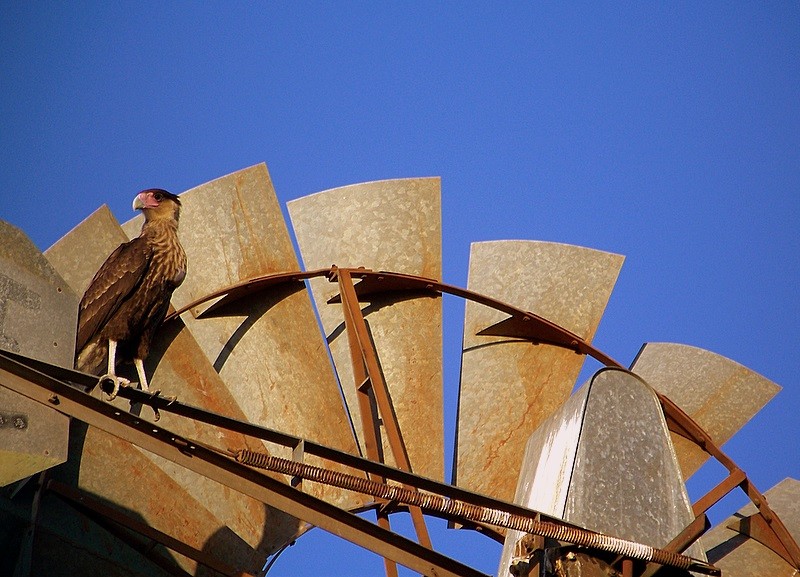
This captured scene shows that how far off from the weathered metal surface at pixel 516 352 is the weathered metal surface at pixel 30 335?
4.21 m

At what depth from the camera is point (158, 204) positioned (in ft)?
29.6

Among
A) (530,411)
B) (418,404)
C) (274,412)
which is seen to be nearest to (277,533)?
(274,412)

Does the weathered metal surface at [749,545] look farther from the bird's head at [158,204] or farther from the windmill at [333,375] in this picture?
the bird's head at [158,204]

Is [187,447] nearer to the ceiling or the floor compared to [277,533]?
nearer to the floor

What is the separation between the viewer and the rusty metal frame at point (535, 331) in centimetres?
866

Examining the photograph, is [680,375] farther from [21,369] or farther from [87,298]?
[21,369]

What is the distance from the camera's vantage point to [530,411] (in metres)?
9.08

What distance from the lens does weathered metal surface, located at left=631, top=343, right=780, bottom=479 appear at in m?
9.67

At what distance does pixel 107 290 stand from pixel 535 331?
3.57m

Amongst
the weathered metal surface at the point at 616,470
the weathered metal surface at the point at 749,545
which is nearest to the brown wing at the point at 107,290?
the weathered metal surface at the point at 616,470

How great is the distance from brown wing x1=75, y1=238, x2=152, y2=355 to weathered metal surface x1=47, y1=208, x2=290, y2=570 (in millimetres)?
352

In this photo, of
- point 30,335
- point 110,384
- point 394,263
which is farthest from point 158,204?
point 110,384

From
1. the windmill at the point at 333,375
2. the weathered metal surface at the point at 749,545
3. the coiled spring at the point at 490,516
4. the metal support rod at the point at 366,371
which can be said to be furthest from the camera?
the weathered metal surface at the point at 749,545

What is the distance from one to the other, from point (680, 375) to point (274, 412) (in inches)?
147
